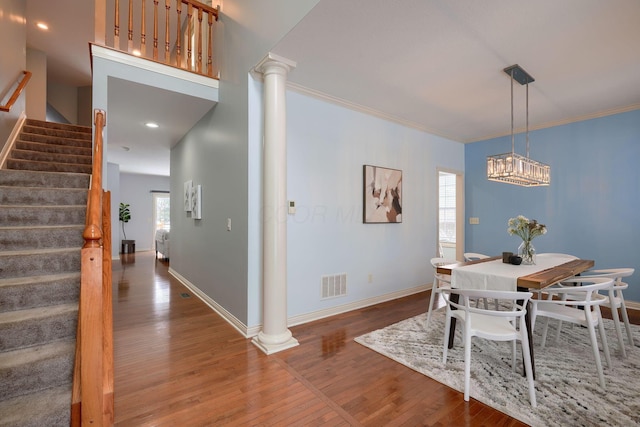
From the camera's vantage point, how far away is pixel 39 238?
238 centimetres

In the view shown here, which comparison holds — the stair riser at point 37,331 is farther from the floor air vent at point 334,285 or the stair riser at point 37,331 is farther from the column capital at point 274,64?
the column capital at point 274,64

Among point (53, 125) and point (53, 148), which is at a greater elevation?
point (53, 125)

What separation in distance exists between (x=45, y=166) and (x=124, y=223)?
21.7ft

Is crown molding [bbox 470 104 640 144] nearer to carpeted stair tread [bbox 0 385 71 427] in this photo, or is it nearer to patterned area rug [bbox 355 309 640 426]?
patterned area rug [bbox 355 309 640 426]

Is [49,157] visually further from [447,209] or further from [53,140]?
[447,209]

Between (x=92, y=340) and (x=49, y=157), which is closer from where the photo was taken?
(x=92, y=340)

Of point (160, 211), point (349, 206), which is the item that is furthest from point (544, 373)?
point (160, 211)

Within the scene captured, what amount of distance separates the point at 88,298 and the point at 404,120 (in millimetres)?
4239

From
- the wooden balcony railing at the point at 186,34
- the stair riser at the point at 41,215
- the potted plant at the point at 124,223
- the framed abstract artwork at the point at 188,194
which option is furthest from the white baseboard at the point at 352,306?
the potted plant at the point at 124,223

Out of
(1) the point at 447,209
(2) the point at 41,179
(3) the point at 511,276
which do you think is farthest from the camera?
(1) the point at 447,209

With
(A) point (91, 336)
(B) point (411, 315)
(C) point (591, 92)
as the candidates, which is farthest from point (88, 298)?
(C) point (591, 92)

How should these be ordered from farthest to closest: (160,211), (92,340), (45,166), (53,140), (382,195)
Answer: (160,211) < (53,140) < (382,195) < (45,166) < (92,340)

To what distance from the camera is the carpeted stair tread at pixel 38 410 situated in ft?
4.42

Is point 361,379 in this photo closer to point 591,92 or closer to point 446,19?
point 446,19
